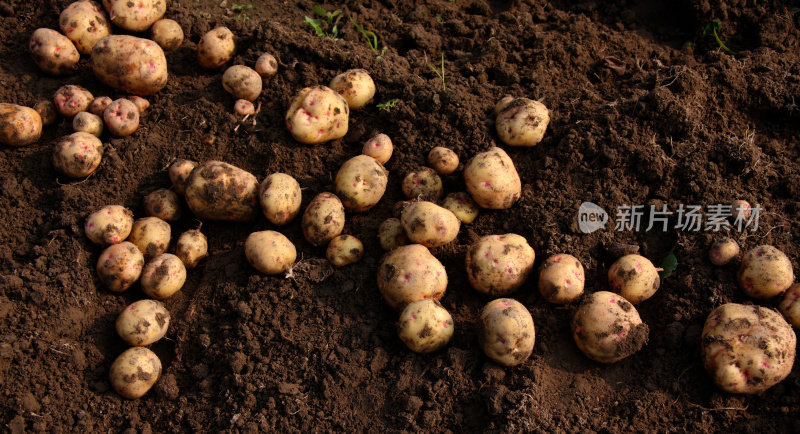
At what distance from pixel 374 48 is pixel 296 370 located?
95.5 inches

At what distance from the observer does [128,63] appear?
369 centimetres

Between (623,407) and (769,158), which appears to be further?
(769,158)

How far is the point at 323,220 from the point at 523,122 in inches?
52.5

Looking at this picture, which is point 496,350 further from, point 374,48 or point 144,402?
point 374,48

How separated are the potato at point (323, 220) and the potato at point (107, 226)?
1.00 metres

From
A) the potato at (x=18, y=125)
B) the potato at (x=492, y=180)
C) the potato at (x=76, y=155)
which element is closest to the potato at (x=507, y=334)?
the potato at (x=492, y=180)

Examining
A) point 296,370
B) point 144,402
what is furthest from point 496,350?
point 144,402

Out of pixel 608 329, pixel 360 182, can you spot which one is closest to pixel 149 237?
pixel 360 182

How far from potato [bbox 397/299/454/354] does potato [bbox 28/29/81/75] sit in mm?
2857

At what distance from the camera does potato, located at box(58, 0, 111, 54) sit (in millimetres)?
3895

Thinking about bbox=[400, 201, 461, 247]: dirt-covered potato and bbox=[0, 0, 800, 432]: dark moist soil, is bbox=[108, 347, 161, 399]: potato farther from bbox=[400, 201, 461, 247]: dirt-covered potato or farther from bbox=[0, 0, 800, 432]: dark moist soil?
bbox=[400, 201, 461, 247]: dirt-covered potato

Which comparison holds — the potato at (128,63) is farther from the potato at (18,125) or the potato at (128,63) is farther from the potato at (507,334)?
the potato at (507,334)

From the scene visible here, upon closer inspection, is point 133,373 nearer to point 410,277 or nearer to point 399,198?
point 410,277

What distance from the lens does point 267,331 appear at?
3.03 m
